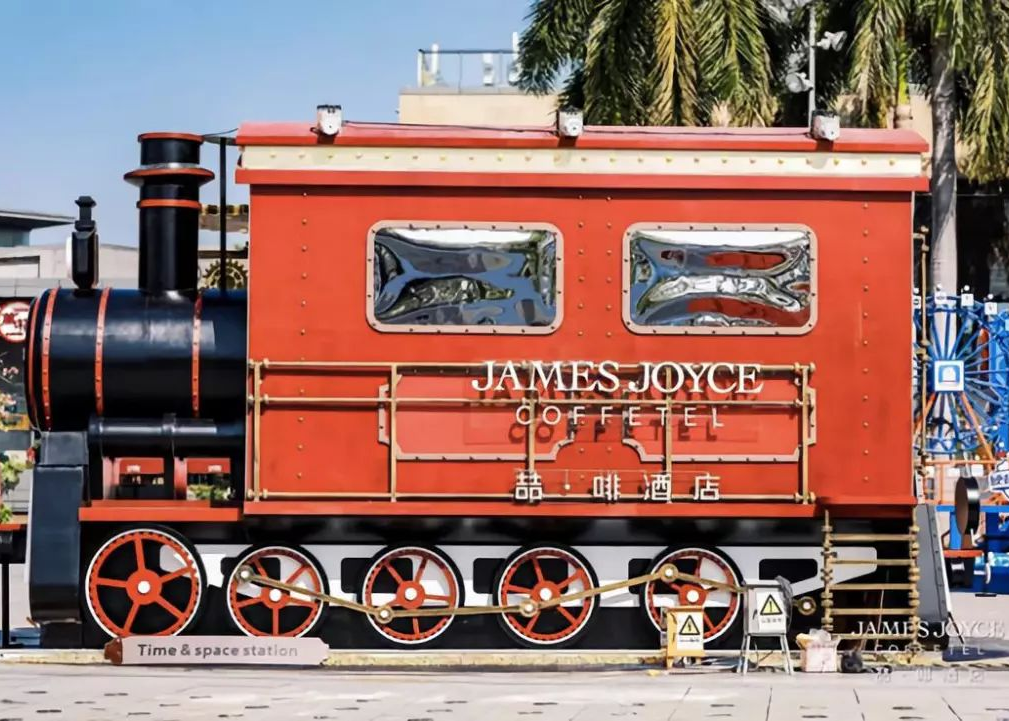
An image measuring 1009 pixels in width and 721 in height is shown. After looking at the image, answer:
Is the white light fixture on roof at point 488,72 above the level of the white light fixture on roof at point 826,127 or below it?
above

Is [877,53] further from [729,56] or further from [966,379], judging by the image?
[966,379]

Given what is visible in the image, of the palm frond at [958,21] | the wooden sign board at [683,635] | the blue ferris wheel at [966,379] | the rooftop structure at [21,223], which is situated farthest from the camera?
the rooftop structure at [21,223]

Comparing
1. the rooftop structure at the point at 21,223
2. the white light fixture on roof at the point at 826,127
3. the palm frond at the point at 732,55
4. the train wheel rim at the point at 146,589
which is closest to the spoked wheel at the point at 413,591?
the train wheel rim at the point at 146,589

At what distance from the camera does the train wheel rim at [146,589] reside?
16672 millimetres

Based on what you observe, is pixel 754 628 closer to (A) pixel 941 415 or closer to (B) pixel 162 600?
(B) pixel 162 600

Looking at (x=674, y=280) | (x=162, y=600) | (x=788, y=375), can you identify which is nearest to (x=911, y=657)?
(x=788, y=375)

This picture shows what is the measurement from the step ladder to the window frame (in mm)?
2947

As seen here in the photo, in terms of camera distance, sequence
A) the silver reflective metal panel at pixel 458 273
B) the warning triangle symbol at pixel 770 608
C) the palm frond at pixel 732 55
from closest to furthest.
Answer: the warning triangle symbol at pixel 770 608, the silver reflective metal panel at pixel 458 273, the palm frond at pixel 732 55

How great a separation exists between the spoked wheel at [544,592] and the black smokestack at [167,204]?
3.89 m

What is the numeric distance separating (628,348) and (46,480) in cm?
519

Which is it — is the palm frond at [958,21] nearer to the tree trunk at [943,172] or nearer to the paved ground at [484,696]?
the tree trunk at [943,172]

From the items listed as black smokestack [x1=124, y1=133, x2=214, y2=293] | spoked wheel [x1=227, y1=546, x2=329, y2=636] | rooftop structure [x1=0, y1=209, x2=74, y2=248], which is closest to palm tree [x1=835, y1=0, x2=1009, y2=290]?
black smokestack [x1=124, y1=133, x2=214, y2=293]

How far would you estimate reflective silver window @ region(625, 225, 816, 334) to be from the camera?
16.7m

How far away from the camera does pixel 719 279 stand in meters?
16.7
